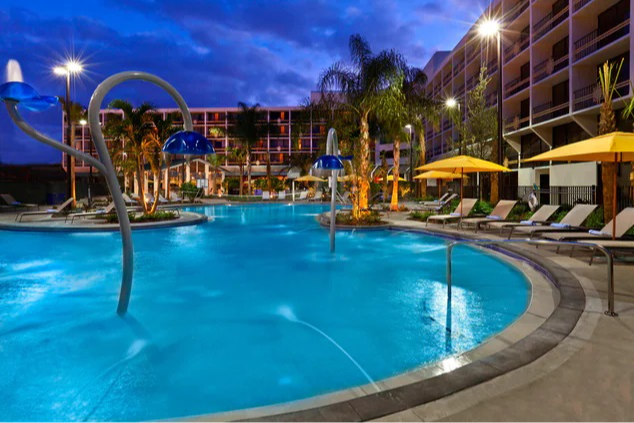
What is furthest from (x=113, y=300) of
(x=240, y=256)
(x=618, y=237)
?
(x=618, y=237)

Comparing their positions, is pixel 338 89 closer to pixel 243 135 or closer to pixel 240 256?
pixel 240 256

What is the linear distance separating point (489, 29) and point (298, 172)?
130 feet

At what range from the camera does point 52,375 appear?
13.4 ft

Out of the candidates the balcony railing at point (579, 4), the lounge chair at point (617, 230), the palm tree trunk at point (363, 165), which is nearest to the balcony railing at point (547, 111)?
the balcony railing at point (579, 4)

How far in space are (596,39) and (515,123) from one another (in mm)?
9304

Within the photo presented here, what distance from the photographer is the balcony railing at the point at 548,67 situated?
26.0 meters

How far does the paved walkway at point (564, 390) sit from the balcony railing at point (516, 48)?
104 feet

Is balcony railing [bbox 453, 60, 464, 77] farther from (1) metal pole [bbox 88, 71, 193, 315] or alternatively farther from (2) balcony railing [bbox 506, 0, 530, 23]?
(1) metal pole [bbox 88, 71, 193, 315]

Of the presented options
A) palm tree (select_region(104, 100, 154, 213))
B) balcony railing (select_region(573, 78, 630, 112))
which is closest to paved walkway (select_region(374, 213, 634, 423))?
palm tree (select_region(104, 100, 154, 213))

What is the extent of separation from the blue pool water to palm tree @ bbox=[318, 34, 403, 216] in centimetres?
578

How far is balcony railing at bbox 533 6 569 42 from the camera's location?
25606 millimetres

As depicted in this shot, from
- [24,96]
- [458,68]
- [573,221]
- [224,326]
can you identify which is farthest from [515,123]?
[24,96]

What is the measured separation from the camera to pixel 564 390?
2.96 metres

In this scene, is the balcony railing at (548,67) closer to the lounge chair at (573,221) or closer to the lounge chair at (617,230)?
the lounge chair at (573,221)
